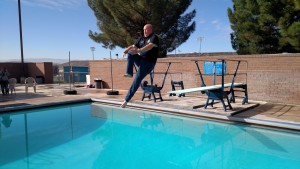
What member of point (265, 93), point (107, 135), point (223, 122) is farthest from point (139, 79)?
point (265, 93)

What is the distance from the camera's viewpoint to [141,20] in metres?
14.5

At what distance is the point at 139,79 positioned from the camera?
14.9ft

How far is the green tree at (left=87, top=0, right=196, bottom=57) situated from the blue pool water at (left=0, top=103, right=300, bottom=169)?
25.9ft

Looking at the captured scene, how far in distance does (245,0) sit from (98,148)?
11067mm

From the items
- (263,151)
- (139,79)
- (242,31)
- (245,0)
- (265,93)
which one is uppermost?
(245,0)

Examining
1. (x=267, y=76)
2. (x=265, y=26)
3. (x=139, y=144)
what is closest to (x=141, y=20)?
(x=265, y=26)

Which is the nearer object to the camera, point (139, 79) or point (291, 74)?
point (139, 79)

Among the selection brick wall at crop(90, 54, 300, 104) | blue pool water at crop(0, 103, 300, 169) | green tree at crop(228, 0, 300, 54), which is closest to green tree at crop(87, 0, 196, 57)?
green tree at crop(228, 0, 300, 54)

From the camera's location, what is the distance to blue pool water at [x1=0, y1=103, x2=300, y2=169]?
4.07 meters

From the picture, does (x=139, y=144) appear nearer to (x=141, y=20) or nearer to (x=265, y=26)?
(x=265, y=26)

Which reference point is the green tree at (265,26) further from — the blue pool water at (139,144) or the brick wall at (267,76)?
the blue pool water at (139,144)

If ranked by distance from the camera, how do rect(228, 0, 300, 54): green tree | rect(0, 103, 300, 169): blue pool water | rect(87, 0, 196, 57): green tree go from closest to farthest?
rect(0, 103, 300, 169): blue pool water < rect(228, 0, 300, 54): green tree < rect(87, 0, 196, 57): green tree

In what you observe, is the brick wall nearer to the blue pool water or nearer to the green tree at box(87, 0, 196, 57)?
the blue pool water

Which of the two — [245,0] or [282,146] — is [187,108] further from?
[245,0]
